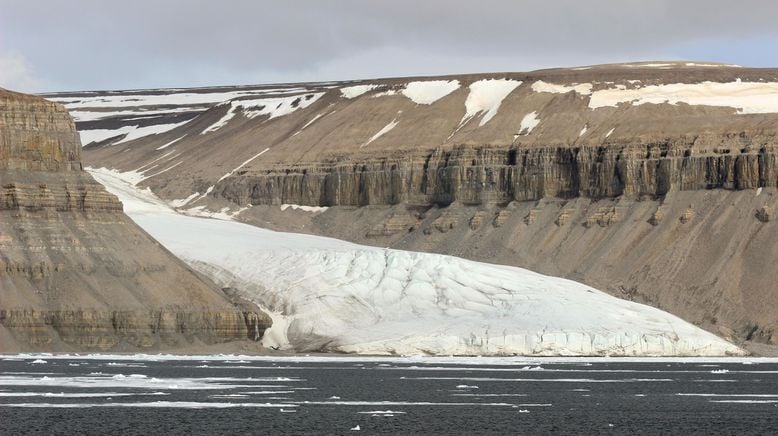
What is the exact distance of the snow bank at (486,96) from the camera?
177m

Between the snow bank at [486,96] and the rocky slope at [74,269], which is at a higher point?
the snow bank at [486,96]

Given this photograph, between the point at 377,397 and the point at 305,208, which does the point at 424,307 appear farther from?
the point at 305,208

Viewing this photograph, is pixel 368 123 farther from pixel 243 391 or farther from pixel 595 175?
pixel 243 391

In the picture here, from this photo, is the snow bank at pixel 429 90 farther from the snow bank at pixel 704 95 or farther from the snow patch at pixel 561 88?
the snow bank at pixel 704 95

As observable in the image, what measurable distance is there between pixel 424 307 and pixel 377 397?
145 ft

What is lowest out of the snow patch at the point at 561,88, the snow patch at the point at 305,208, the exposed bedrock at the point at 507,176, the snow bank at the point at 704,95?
the snow patch at the point at 305,208

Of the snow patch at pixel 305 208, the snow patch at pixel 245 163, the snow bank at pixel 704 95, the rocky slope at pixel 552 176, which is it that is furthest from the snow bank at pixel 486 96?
the snow patch at pixel 245 163

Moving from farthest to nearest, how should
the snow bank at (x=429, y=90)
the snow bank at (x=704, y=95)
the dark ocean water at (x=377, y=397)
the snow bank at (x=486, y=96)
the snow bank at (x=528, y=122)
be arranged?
1. the snow bank at (x=429, y=90)
2. the snow bank at (x=486, y=96)
3. the snow bank at (x=528, y=122)
4. the snow bank at (x=704, y=95)
5. the dark ocean water at (x=377, y=397)

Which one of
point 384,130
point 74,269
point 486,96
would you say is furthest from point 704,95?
point 74,269

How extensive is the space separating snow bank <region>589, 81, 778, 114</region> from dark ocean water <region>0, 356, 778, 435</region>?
57955 mm

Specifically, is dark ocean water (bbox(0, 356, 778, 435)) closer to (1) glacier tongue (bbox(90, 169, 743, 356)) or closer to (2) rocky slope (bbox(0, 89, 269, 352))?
(2) rocky slope (bbox(0, 89, 269, 352))

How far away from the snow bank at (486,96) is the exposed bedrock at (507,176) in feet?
33.1

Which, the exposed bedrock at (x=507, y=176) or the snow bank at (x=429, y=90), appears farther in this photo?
the snow bank at (x=429, y=90)

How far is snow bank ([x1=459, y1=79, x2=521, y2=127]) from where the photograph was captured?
177 m
